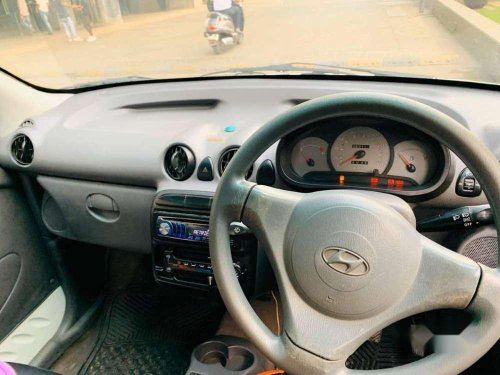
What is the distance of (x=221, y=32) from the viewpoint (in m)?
2.04

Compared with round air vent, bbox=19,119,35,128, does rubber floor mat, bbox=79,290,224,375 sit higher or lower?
lower

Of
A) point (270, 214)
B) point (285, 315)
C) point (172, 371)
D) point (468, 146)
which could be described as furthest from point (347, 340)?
point (172, 371)

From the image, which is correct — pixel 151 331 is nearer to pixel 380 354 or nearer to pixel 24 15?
pixel 380 354

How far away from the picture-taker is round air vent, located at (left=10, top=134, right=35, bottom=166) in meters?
1.87

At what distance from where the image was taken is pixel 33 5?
268 cm

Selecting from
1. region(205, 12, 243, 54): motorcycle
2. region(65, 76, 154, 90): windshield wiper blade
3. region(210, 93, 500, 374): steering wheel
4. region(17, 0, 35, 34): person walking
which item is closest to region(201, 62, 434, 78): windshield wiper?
region(205, 12, 243, 54): motorcycle

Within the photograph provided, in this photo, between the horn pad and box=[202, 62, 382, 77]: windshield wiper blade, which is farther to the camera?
box=[202, 62, 382, 77]: windshield wiper blade

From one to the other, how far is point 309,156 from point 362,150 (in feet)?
0.51

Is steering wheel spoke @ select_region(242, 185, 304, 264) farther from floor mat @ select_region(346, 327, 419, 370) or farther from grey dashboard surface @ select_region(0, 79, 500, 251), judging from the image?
floor mat @ select_region(346, 327, 419, 370)

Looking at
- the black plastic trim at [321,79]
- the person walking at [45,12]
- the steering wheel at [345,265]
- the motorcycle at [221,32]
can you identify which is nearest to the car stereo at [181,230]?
the steering wheel at [345,265]

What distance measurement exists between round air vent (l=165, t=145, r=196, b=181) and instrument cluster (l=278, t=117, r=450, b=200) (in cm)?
38

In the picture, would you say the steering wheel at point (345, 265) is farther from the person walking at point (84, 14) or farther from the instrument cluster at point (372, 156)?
the person walking at point (84, 14)

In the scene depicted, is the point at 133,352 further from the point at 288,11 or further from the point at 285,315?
the point at 288,11

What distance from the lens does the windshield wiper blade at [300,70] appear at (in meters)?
1.64
